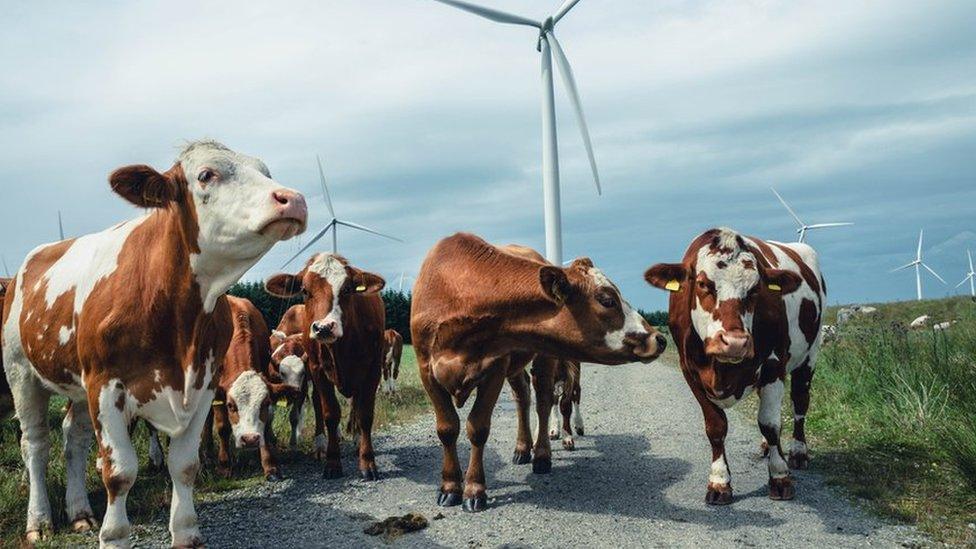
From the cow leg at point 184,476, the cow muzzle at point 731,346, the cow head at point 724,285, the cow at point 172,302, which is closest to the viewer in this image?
the cow at point 172,302

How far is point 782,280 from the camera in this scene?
24.3 feet

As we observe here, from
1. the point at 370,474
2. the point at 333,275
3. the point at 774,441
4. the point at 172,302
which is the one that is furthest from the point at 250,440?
the point at 774,441

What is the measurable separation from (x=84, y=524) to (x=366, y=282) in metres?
3.84

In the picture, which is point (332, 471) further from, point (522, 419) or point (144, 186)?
point (144, 186)

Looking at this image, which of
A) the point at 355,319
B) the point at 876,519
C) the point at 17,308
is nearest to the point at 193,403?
the point at 17,308

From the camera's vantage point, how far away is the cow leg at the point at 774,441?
7387 millimetres

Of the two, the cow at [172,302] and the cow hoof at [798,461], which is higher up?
the cow at [172,302]

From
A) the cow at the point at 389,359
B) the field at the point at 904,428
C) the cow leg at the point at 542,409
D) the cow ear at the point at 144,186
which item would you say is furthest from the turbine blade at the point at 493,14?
the cow ear at the point at 144,186

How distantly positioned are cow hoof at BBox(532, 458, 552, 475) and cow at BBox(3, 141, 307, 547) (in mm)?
4135

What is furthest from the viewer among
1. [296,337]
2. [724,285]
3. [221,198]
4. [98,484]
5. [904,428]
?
[296,337]

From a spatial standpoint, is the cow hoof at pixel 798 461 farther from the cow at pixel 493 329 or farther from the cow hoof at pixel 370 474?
the cow hoof at pixel 370 474

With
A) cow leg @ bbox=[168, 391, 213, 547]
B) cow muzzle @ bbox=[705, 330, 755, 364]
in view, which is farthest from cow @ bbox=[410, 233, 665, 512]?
cow leg @ bbox=[168, 391, 213, 547]

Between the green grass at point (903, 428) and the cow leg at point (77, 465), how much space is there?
724 cm

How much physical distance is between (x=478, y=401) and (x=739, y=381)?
2546mm
